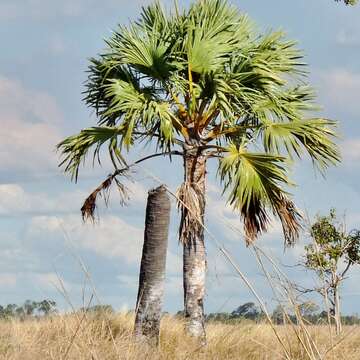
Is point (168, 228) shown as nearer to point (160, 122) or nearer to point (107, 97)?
point (160, 122)

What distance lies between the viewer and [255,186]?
664 inches

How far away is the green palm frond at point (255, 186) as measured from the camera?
664 inches

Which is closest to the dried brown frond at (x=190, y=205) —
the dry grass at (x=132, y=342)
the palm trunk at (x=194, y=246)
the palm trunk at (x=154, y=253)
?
the palm trunk at (x=194, y=246)

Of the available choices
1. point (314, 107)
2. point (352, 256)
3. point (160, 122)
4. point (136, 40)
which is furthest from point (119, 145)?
point (352, 256)

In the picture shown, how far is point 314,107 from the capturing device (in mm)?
19047

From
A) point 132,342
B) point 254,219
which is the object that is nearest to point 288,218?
point 254,219

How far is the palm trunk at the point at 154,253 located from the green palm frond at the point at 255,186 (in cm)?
197

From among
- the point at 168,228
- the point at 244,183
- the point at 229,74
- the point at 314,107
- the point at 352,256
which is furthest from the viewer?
the point at 352,256

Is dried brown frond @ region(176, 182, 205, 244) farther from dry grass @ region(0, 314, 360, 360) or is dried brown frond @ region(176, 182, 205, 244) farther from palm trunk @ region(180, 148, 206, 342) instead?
dry grass @ region(0, 314, 360, 360)

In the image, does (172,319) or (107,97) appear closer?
(172,319)

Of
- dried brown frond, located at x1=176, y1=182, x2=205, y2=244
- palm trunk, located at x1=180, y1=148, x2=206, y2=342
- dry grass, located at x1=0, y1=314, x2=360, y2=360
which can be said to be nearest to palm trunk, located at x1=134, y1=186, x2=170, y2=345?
dry grass, located at x1=0, y1=314, x2=360, y2=360

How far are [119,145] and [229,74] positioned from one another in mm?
2770

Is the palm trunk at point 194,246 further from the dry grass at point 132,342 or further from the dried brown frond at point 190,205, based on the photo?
the dry grass at point 132,342

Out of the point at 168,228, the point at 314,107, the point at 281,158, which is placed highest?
the point at 314,107
